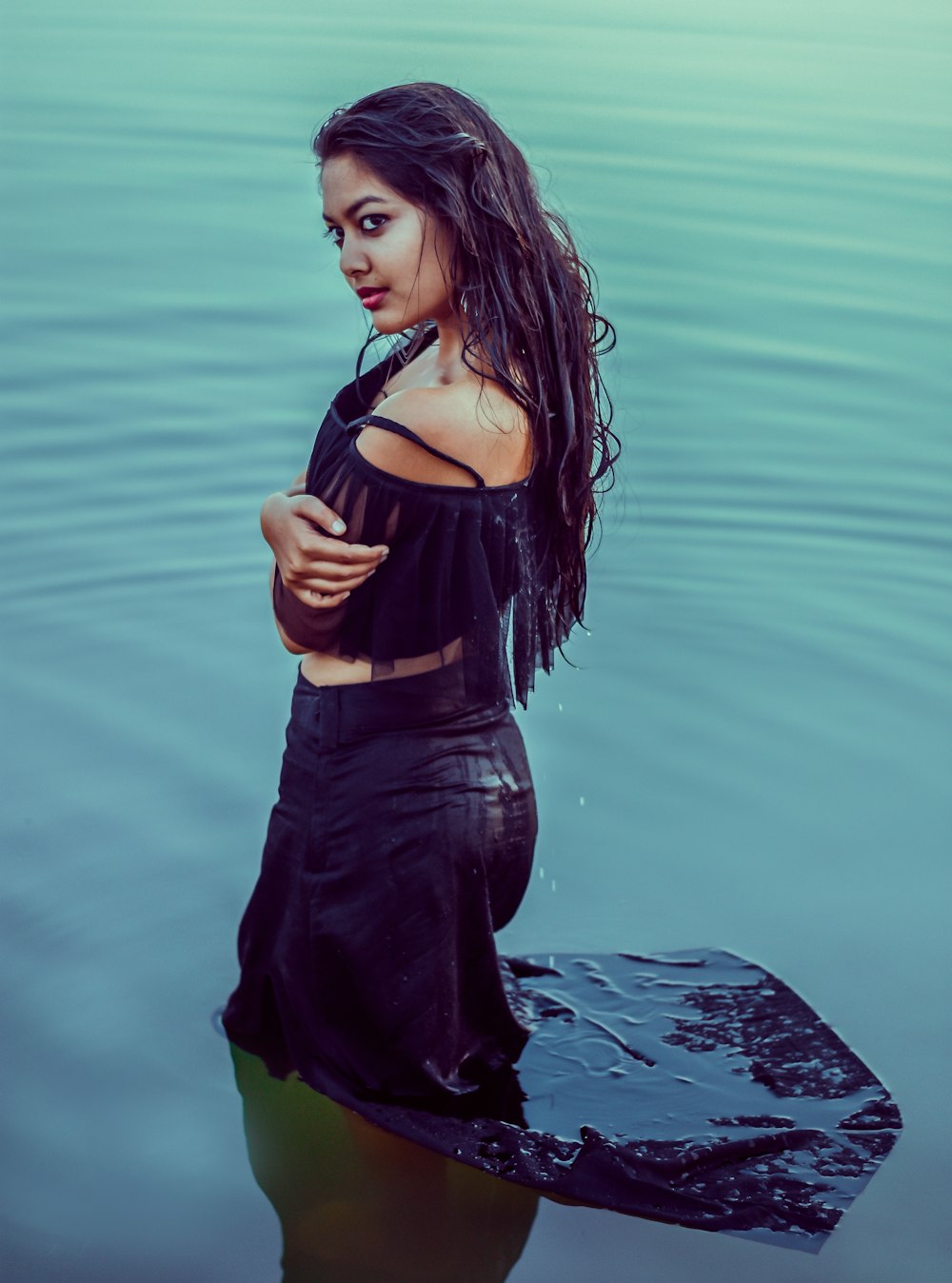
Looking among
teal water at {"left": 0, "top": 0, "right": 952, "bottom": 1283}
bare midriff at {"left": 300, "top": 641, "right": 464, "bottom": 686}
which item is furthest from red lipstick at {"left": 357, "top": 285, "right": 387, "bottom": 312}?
teal water at {"left": 0, "top": 0, "right": 952, "bottom": 1283}

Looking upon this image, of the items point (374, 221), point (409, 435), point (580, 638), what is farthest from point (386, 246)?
point (580, 638)

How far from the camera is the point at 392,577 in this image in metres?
2.61

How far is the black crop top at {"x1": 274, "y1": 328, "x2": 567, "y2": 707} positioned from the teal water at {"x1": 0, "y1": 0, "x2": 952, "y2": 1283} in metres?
1.01

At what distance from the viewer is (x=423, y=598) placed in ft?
8.65

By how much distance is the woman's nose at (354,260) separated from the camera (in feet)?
8.38

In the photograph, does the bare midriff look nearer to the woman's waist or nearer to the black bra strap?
the woman's waist

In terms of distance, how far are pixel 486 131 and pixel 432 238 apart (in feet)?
0.61

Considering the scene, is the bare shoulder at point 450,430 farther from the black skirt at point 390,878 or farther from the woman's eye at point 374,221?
the black skirt at point 390,878

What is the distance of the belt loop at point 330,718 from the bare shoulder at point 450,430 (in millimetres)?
424

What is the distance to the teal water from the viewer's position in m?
3.19

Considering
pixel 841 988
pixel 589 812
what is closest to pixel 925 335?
pixel 589 812

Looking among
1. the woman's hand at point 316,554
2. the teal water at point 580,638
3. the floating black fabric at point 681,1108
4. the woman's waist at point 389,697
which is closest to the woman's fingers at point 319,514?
the woman's hand at point 316,554

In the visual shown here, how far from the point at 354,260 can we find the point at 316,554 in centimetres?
45

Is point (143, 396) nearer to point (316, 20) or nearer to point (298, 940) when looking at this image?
point (298, 940)
